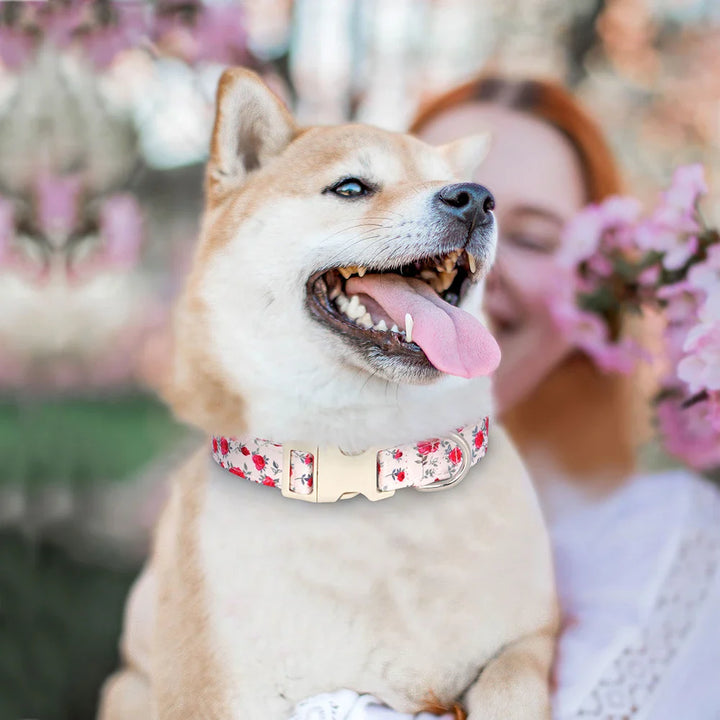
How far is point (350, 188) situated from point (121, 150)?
1.39 m

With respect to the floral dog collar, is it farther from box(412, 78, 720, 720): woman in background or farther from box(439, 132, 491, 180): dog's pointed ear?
box(439, 132, 491, 180): dog's pointed ear

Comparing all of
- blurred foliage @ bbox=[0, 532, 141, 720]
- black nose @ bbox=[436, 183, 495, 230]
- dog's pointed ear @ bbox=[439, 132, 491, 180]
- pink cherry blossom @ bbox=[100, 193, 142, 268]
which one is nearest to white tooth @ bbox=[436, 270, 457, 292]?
black nose @ bbox=[436, 183, 495, 230]

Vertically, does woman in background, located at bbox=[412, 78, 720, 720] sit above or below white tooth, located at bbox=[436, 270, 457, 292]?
below

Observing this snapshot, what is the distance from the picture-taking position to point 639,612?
1.24m

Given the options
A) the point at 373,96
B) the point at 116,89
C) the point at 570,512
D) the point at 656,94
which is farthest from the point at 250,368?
the point at 656,94

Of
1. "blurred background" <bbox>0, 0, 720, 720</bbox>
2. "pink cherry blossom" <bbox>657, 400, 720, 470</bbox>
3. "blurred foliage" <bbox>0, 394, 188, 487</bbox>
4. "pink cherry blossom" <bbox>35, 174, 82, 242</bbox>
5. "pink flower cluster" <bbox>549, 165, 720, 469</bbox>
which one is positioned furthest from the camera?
"blurred foliage" <bbox>0, 394, 188, 487</bbox>

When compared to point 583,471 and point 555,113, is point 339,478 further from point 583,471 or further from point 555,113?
point 555,113

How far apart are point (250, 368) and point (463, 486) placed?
378 millimetres

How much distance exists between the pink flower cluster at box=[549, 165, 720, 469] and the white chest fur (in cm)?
45

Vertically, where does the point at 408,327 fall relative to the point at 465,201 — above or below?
below

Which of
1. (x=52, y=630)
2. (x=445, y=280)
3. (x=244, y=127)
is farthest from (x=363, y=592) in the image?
(x=52, y=630)

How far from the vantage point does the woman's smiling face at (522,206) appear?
1808 millimetres

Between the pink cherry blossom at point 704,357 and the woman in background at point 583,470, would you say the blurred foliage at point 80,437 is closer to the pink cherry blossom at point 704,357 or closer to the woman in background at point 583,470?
the woman in background at point 583,470

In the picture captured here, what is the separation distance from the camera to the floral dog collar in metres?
0.97
